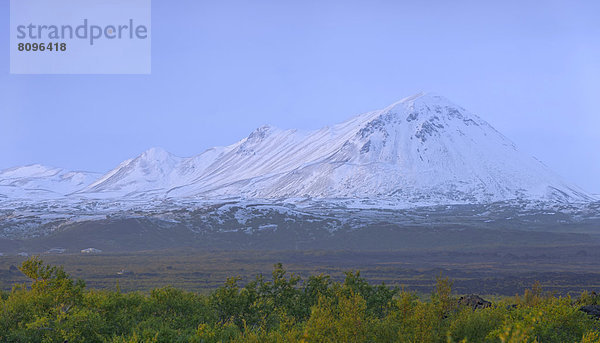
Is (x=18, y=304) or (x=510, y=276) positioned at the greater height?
(x=18, y=304)

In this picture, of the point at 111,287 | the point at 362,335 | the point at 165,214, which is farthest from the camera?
the point at 165,214

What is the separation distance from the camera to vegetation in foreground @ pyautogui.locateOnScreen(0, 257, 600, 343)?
17.9 m

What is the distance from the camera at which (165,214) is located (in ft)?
550

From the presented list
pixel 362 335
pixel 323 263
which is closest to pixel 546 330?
pixel 362 335

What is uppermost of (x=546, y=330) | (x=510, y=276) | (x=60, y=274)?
(x=60, y=274)

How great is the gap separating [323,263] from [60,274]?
80131 millimetres

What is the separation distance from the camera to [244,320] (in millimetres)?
20750

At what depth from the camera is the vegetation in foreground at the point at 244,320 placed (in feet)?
58.9

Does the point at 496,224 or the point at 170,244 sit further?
the point at 496,224

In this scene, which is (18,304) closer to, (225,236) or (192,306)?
(192,306)

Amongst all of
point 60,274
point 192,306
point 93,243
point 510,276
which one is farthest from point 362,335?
point 93,243

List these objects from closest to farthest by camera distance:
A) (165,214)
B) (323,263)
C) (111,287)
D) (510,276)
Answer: (111,287) < (510,276) < (323,263) < (165,214)

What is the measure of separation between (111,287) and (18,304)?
151 ft

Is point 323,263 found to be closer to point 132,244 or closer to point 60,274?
point 132,244
